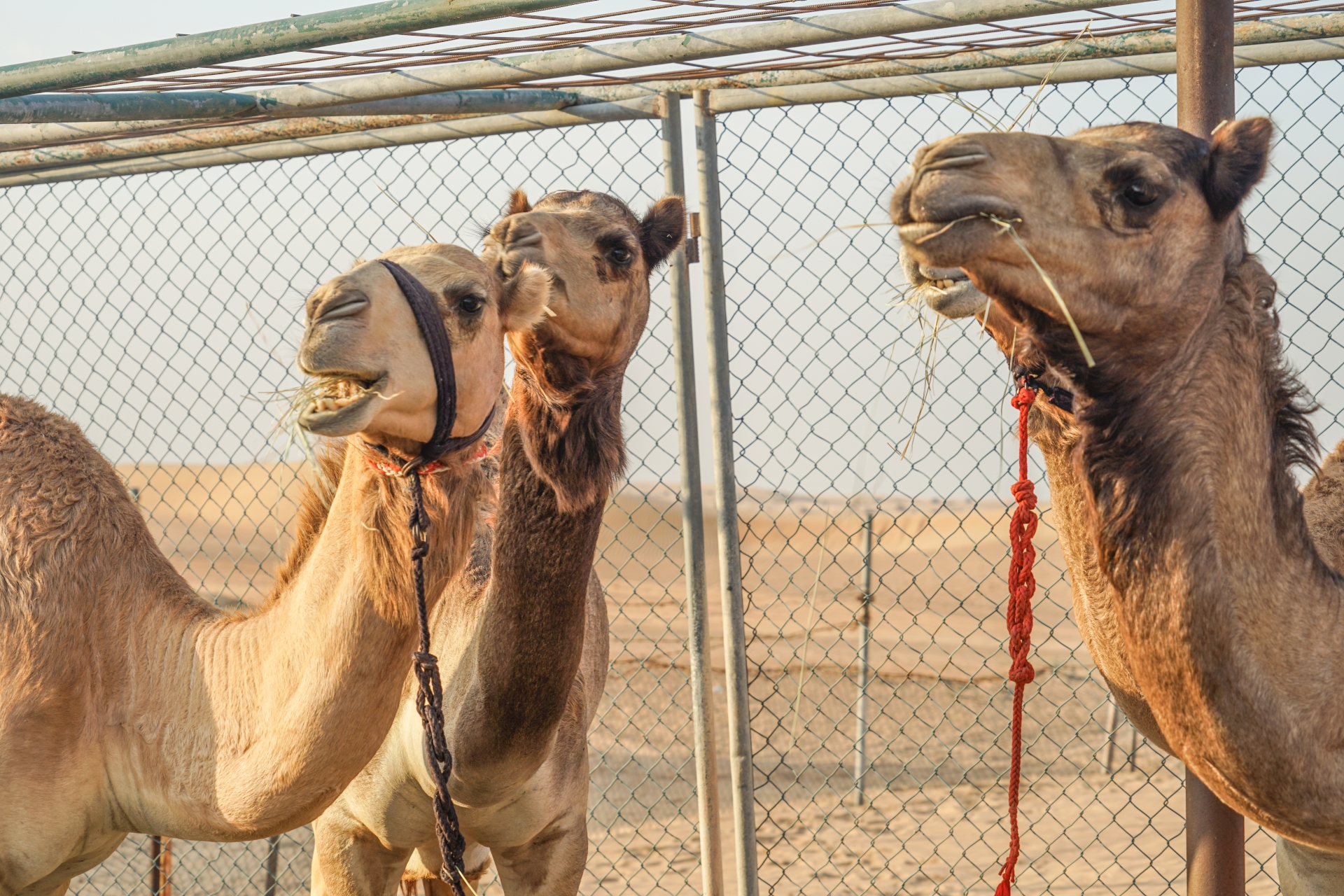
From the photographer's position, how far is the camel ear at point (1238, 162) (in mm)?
2072

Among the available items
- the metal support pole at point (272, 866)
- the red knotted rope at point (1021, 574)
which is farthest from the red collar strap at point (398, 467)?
the metal support pole at point (272, 866)

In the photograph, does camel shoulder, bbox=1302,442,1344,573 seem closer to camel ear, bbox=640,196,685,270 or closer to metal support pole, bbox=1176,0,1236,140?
metal support pole, bbox=1176,0,1236,140

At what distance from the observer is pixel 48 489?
305 centimetres

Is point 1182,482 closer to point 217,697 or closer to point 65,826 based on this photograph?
Result: point 217,697

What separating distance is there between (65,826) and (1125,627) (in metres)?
2.42

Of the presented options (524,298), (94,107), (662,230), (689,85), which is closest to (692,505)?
(662,230)

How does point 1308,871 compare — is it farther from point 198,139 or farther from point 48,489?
point 198,139

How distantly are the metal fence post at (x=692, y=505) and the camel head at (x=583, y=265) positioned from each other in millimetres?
619

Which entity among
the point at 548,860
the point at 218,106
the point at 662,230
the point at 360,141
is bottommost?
the point at 548,860

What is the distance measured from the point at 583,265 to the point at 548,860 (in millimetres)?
1700

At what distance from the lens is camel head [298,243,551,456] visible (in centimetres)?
214

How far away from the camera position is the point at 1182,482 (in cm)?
205

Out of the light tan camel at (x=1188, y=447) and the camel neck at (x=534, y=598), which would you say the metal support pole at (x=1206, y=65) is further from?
the camel neck at (x=534, y=598)

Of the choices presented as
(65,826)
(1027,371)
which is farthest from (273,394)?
(1027,371)
